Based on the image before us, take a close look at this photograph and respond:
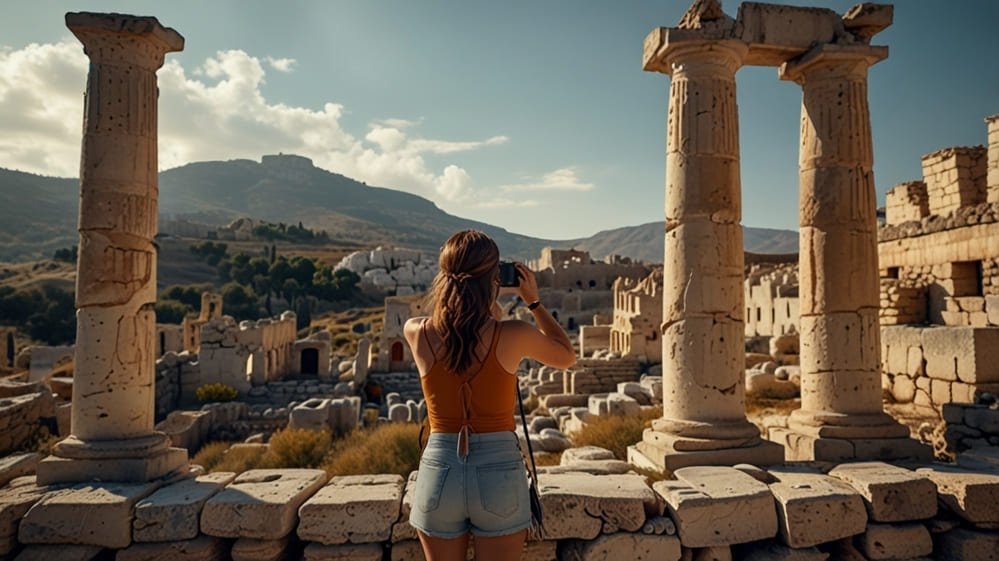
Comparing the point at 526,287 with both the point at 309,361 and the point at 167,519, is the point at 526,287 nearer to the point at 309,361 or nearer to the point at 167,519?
the point at 167,519

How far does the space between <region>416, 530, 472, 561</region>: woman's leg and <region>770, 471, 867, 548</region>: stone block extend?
3.08m

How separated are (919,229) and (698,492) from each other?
11.1 meters

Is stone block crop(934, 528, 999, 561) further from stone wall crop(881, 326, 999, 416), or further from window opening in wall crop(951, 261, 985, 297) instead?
window opening in wall crop(951, 261, 985, 297)

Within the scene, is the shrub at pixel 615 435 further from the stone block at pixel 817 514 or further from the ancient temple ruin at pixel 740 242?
the stone block at pixel 817 514

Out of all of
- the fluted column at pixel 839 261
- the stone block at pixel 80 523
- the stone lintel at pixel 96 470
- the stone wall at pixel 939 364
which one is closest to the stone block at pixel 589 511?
the fluted column at pixel 839 261

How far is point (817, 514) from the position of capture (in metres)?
4.89

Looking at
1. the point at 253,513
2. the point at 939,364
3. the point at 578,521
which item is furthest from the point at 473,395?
the point at 939,364

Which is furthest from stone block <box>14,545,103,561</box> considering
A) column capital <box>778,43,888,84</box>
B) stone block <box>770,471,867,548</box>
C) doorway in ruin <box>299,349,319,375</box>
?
doorway in ruin <box>299,349,319,375</box>

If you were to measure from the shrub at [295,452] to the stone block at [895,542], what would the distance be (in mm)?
6834

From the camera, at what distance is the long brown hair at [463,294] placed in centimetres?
295

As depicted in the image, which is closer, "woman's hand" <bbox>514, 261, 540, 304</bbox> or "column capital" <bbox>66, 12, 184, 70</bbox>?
"woman's hand" <bbox>514, 261, 540, 304</bbox>

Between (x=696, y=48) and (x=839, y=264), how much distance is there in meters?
2.76

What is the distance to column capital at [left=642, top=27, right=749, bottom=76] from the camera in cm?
642

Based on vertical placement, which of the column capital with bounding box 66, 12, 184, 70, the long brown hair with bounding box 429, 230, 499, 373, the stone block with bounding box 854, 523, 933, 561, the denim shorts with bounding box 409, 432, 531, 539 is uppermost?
the column capital with bounding box 66, 12, 184, 70
